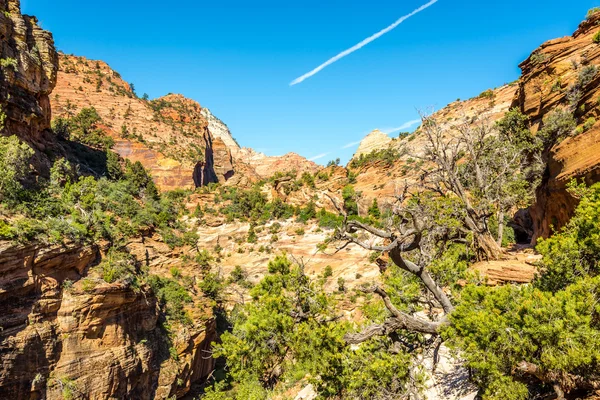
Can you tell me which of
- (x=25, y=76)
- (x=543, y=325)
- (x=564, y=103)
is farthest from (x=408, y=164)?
(x=543, y=325)

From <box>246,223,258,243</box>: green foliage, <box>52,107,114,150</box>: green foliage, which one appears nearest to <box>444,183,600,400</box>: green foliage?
<box>246,223,258,243</box>: green foliage

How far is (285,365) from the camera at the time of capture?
1103 centimetres

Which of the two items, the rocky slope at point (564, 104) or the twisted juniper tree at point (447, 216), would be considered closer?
the twisted juniper tree at point (447, 216)

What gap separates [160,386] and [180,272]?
398 inches

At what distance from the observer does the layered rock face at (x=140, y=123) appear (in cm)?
6562

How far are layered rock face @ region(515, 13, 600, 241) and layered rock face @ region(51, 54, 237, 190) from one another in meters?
60.0

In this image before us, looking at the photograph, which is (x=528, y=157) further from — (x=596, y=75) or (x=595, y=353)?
(x=595, y=353)

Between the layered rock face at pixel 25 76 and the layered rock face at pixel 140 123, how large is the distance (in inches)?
1355

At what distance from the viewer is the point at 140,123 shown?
74.4 m

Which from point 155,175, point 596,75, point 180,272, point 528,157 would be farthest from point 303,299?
point 155,175

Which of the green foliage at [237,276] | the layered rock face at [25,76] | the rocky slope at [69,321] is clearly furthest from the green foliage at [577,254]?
the green foliage at [237,276]

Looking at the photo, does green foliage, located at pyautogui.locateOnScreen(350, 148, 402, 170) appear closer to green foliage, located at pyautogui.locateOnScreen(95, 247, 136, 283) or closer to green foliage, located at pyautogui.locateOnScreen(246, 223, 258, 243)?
green foliage, located at pyautogui.locateOnScreen(246, 223, 258, 243)

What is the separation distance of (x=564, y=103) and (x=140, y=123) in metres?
77.9

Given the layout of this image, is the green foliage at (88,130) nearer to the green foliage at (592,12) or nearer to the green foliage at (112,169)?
the green foliage at (112,169)
